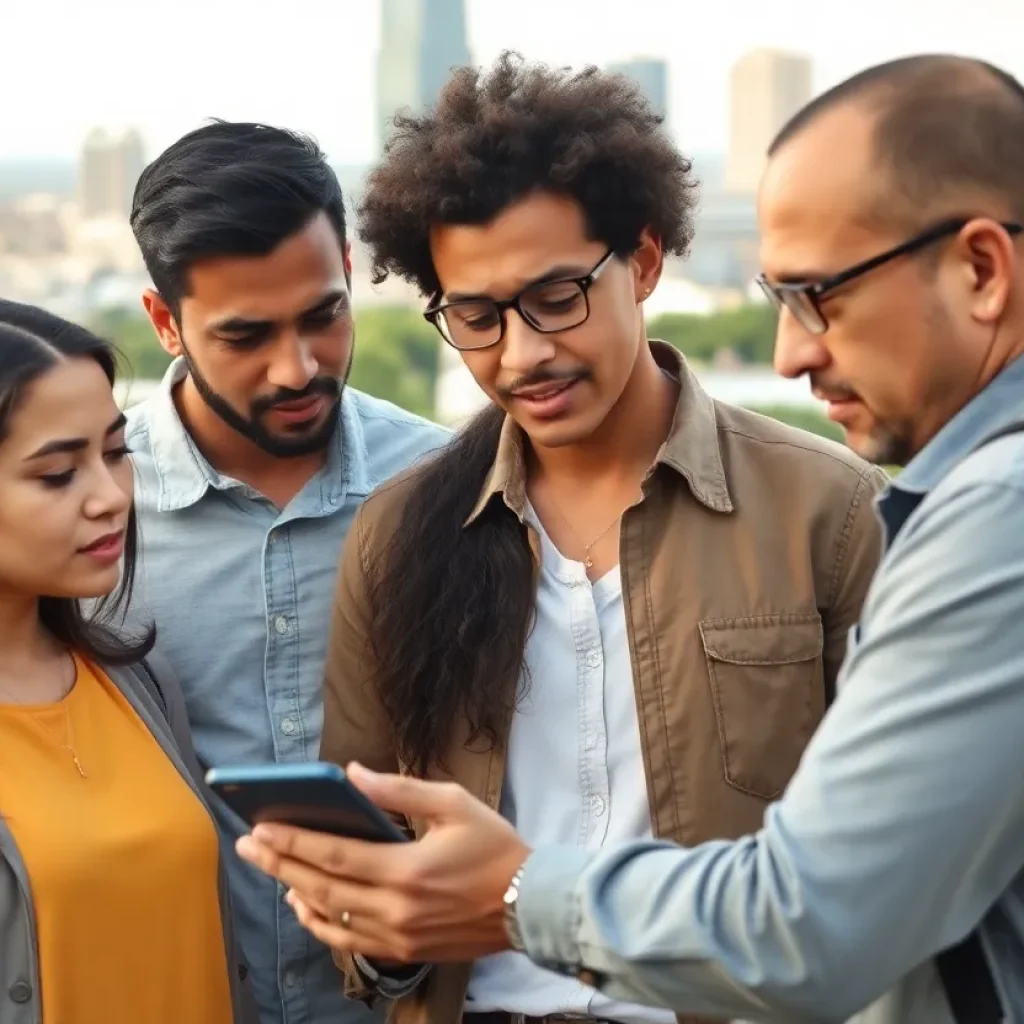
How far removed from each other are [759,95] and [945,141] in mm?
68824

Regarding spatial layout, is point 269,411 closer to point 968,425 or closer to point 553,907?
point 553,907

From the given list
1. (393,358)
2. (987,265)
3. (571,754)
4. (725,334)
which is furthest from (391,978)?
(725,334)

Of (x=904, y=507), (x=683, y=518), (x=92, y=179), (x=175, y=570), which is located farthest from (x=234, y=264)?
(x=92, y=179)

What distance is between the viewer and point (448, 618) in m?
2.49

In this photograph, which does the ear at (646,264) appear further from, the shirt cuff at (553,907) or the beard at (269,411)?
the shirt cuff at (553,907)

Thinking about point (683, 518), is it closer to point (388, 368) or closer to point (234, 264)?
point (234, 264)

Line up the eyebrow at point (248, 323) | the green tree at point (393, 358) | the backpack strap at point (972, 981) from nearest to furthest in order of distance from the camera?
the backpack strap at point (972, 981)
the eyebrow at point (248, 323)
the green tree at point (393, 358)

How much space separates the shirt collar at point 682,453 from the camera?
2.46 meters

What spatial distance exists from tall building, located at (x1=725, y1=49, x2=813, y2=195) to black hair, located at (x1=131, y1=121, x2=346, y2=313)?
63306mm

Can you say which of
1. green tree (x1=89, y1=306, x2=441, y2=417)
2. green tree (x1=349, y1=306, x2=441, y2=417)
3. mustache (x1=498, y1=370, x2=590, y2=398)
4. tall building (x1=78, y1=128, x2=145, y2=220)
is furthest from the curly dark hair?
tall building (x1=78, y1=128, x2=145, y2=220)

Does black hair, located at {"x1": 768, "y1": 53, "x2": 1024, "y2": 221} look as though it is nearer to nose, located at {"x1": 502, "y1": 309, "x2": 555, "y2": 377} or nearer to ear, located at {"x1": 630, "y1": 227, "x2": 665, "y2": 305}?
nose, located at {"x1": 502, "y1": 309, "x2": 555, "y2": 377}

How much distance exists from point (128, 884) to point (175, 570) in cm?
72

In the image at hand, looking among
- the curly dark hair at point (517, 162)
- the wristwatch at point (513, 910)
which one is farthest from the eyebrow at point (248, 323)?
the wristwatch at point (513, 910)

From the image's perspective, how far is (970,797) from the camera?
141 centimetres
